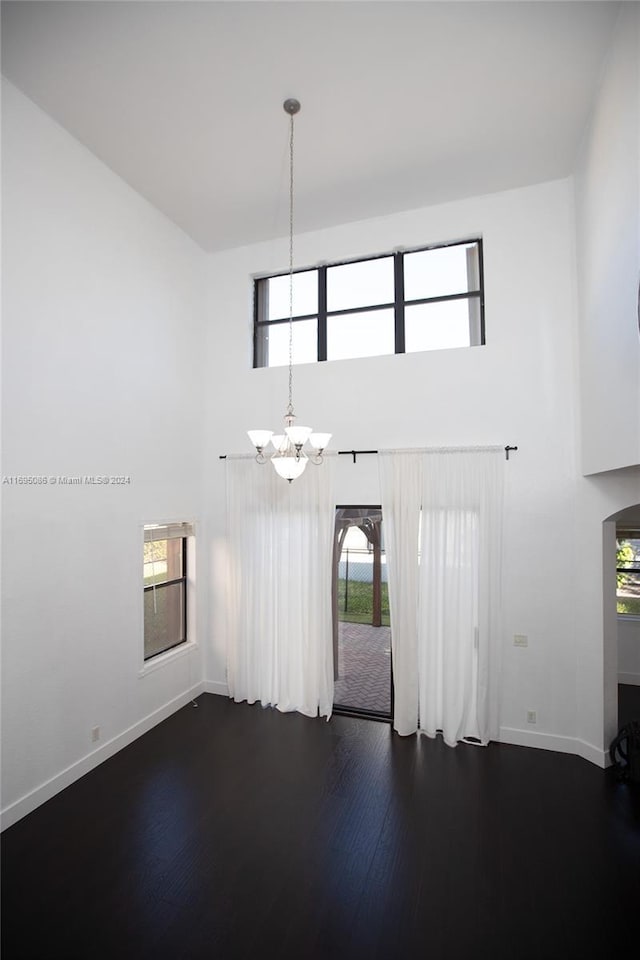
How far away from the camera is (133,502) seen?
4.49 m

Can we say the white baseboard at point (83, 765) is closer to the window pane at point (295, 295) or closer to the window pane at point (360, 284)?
the window pane at point (295, 295)

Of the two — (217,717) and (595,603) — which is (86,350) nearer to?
(217,717)

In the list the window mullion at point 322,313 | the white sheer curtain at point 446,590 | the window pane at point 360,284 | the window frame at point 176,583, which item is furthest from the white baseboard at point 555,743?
the window pane at point 360,284

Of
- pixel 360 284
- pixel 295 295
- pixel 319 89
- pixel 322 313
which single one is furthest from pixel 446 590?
pixel 319 89

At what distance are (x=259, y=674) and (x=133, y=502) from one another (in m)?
2.36

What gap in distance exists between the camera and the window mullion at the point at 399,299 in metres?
5.02

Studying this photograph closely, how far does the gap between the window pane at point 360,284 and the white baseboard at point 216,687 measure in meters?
4.57

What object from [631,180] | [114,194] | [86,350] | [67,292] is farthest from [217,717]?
[631,180]

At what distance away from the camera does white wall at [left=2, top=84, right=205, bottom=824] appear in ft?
11.0

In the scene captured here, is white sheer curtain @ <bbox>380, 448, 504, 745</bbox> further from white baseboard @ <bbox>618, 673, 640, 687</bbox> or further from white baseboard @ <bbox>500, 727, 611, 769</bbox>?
white baseboard @ <bbox>618, 673, 640, 687</bbox>

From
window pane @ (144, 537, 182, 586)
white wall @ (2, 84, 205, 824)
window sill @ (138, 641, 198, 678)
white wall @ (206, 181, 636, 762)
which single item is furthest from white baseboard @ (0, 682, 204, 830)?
white wall @ (206, 181, 636, 762)

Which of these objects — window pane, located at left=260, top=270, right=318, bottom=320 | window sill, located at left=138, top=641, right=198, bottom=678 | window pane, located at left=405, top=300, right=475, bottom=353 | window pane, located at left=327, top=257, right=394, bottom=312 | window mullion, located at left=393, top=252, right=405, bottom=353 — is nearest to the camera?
window sill, located at left=138, top=641, right=198, bottom=678

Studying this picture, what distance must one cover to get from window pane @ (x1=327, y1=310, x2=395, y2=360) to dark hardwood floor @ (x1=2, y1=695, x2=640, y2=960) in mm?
3992

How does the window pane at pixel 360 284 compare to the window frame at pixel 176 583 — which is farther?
the window pane at pixel 360 284
